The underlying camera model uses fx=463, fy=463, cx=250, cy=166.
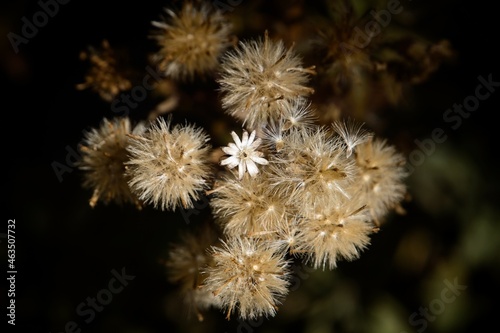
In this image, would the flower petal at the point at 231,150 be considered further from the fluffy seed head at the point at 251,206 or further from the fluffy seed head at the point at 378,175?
the fluffy seed head at the point at 378,175

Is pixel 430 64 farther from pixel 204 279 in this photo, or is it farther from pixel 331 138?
pixel 204 279

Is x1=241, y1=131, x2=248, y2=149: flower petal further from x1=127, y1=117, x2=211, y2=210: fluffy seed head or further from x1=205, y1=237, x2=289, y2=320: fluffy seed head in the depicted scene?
x1=205, y1=237, x2=289, y2=320: fluffy seed head

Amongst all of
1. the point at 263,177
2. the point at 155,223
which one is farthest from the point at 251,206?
the point at 155,223

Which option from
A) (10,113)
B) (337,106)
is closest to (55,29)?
(10,113)

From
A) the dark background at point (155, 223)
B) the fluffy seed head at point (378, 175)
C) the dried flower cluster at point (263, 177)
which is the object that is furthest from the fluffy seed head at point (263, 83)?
the dark background at point (155, 223)

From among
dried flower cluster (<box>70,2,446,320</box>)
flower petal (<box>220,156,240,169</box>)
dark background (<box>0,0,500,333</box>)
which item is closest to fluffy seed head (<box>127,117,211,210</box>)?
dried flower cluster (<box>70,2,446,320</box>)
